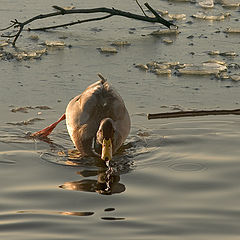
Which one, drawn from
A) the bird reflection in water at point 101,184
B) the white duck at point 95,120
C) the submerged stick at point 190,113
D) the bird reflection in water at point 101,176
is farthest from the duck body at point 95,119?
the submerged stick at point 190,113

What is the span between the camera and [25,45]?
10.1 m

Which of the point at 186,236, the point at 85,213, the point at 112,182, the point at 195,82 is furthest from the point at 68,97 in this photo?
the point at 186,236

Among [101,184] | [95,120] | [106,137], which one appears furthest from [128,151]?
[101,184]

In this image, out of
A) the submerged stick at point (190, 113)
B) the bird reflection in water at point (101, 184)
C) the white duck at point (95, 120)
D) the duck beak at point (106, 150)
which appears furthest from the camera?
the submerged stick at point (190, 113)

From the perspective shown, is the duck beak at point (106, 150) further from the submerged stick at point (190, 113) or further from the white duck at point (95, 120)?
the submerged stick at point (190, 113)

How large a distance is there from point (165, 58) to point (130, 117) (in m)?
1.94

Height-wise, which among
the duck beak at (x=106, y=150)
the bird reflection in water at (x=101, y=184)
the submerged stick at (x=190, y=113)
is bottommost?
the bird reflection in water at (x=101, y=184)

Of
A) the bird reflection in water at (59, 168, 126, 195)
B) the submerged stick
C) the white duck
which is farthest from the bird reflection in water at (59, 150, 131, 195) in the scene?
the submerged stick

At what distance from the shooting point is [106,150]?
6594 mm

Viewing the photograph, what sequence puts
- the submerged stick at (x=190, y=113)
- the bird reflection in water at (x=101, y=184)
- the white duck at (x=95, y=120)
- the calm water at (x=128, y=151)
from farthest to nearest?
1. the submerged stick at (x=190, y=113)
2. the white duck at (x=95, y=120)
3. the bird reflection in water at (x=101, y=184)
4. the calm water at (x=128, y=151)

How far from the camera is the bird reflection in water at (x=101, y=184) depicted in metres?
6.16

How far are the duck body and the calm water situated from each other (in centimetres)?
18

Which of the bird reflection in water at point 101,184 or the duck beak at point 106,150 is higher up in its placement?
the duck beak at point 106,150

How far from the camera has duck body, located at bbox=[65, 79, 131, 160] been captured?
23.1 ft
